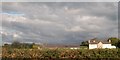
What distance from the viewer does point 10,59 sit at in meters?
18.7

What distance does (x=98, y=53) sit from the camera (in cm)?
1944

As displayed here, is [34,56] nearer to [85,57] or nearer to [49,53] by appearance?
[49,53]

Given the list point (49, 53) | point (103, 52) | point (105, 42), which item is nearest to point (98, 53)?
point (103, 52)

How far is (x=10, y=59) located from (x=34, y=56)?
2.00m

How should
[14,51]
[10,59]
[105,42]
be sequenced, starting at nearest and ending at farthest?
1. [10,59]
2. [14,51]
3. [105,42]

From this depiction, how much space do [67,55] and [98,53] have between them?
2.64 meters

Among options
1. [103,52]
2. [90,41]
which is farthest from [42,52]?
[90,41]

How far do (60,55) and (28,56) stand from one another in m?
2.72

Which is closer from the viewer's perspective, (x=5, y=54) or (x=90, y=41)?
(x=5, y=54)

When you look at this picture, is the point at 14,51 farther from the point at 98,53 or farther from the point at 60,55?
the point at 98,53

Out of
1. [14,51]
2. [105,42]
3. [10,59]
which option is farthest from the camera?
[105,42]

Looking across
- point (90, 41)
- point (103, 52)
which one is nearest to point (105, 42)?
point (90, 41)

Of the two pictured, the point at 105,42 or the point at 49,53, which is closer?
the point at 49,53

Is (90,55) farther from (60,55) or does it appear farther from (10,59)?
(10,59)
